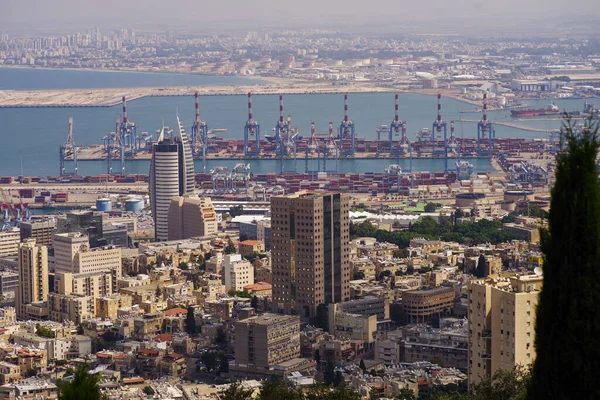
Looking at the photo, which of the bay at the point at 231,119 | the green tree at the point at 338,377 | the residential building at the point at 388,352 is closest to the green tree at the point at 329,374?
the green tree at the point at 338,377

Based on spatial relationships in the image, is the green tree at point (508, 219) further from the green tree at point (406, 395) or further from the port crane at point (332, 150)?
the port crane at point (332, 150)

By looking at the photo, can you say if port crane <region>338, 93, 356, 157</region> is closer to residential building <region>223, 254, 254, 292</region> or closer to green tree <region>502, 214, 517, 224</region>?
green tree <region>502, 214, 517, 224</region>

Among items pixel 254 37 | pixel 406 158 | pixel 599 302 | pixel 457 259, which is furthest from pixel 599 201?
pixel 254 37

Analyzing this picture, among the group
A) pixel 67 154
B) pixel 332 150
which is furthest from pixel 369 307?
pixel 67 154

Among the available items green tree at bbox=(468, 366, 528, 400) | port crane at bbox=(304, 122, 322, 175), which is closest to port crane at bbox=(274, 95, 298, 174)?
port crane at bbox=(304, 122, 322, 175)

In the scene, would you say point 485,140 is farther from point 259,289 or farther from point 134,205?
point 259,289

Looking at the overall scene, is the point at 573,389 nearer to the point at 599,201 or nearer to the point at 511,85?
the point at 599,201
